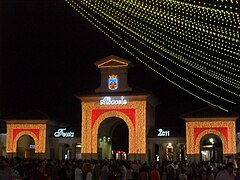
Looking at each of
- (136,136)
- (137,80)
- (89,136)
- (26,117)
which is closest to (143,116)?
(136,136)

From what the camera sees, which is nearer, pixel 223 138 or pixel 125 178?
pixel 125 178

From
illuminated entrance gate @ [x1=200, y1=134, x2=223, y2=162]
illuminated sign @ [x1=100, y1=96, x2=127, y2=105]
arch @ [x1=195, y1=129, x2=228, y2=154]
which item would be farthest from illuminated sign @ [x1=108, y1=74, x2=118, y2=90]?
illuminated entrance gate @ [x1=200, y1=134, x2=223, y2=162]

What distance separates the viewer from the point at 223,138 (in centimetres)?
3609

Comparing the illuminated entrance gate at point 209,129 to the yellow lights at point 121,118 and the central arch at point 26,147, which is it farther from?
the central arch at point 26,147

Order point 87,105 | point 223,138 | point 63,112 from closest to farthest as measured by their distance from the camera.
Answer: point 223,138 < point 87,105 < point 63,112

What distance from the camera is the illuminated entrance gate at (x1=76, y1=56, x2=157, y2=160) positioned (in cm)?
3734

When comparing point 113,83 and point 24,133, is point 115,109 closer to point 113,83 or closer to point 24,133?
point 113,83

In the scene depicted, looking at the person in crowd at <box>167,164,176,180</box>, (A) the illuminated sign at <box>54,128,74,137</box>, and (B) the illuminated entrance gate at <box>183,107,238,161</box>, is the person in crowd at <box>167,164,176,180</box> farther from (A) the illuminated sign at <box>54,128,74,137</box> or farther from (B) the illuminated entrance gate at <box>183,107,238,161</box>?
(A) the illuminated sign at <box>54,128,74,137</box>

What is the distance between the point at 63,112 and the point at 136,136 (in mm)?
27341

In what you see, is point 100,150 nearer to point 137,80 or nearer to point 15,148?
point 15,148

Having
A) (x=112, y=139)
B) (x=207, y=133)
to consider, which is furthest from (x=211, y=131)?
(x=112, y=139)

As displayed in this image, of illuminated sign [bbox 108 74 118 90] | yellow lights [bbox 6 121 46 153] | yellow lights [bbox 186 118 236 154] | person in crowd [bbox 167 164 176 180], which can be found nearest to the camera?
person in crowd [bbox 167 164 176 180]

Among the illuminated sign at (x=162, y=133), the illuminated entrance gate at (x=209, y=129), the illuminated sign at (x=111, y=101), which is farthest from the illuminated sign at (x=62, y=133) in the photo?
the illuminated entrance gate at (x=209, y=129)

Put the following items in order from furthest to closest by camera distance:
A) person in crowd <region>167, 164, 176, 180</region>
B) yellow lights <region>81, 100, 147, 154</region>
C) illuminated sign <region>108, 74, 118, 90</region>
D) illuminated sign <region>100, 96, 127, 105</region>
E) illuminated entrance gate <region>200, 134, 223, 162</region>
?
illuminated entrance gate <region>200, 134, 223, 162</region> < illuminated sign <region>108, 74, 118, 90</region> < illuminated sign <region>100, 96, 127, 105</region> < yellow lights <region>81, 100, 147, 154</region> < person in crowd <region>167, 164, 176, 180</region>
